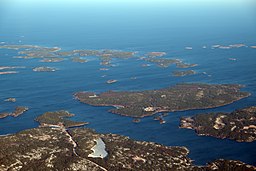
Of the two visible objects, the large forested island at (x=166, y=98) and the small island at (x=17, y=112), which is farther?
the large forested island at (x=166, y=98)

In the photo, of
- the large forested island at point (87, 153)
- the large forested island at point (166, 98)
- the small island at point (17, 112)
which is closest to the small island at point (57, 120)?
the large forested island at point (87, 153)

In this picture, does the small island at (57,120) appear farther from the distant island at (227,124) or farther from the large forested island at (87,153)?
the distant island at (227,124)

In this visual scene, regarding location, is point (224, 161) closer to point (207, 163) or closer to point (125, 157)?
point (207, 163)

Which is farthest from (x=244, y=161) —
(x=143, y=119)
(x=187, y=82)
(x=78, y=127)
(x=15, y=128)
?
(x=187, y=82)

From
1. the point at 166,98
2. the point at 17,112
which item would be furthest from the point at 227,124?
the point at 17,112

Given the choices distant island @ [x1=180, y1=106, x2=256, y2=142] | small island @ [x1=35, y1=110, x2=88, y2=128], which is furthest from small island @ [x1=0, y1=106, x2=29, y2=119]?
distant island @ [x1=180, y1=106, x2=256, y2=142]

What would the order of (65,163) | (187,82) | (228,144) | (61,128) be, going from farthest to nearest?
(187,82) < (61,128) < (228,144) < (65,163)
